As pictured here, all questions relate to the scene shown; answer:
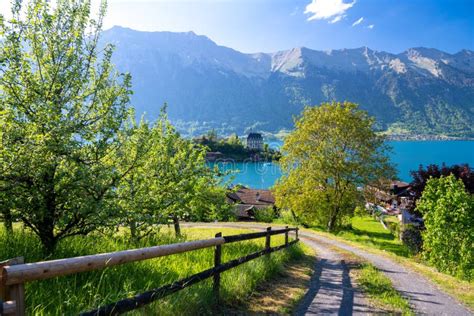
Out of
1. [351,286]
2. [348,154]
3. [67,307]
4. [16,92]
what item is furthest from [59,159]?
[348,154]

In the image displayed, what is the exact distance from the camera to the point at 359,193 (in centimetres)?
3216

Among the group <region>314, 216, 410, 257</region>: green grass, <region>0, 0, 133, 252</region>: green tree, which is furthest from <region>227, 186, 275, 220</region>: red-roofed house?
<region>0, 0, 133, 252</region>: green tree

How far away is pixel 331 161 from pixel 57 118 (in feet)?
92.9

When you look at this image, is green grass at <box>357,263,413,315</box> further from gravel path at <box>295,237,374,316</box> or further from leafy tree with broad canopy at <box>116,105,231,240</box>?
leafy tree with broad canopy at <box>116,105,231,240</box>

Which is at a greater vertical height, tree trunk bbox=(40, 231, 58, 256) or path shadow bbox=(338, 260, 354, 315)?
tree trunk bbox=(40, 231, 58, 256)

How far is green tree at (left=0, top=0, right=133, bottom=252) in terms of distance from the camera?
6215mm

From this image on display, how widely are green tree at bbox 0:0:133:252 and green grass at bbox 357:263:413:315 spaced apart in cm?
680

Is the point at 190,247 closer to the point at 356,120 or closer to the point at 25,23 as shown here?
the point at 25,23

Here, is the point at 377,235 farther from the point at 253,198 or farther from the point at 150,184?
the point at 150,184

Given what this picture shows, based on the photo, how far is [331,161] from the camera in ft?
105

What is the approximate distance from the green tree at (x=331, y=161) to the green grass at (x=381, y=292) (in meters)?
20.0

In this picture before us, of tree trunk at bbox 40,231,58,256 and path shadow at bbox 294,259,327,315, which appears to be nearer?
tree trunk at bbox 40,231,58,256

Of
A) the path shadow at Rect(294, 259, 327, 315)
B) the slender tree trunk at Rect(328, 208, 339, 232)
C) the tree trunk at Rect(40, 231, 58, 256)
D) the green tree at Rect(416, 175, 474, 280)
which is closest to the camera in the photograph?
the tree trunk at Rect(40, 231, 58, 256)

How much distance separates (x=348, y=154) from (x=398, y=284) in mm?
21780
